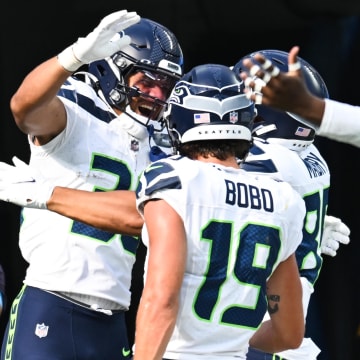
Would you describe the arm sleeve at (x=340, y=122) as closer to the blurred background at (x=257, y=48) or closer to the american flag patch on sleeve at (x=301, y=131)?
the american flag patch on sleeve at (x=301, y=131)

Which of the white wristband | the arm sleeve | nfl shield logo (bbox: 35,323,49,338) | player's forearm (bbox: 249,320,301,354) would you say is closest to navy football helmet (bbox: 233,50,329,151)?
the white wristband

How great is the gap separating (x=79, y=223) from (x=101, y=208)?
536mm

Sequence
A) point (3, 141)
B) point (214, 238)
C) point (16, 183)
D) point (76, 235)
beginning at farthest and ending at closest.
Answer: point (3, 141)
point (76, 235)
point (16, 183)
point (214, 238)

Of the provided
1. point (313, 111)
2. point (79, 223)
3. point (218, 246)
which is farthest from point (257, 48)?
point (313, 111)

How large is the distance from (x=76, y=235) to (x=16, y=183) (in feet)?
1.62

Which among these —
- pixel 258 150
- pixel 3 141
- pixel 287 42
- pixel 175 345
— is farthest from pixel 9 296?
pixel 175 345

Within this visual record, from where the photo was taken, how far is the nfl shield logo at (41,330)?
13.5 feet

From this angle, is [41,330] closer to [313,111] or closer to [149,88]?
[149,88]

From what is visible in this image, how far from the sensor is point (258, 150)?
4.19m

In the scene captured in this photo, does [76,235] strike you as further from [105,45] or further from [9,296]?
[9,296]

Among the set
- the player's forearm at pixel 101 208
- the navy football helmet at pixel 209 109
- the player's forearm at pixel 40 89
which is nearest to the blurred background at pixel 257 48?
→ the player's forearm at pixel 40 89

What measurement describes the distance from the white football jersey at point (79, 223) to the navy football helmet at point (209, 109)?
2.09ft

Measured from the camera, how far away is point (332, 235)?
4.84m

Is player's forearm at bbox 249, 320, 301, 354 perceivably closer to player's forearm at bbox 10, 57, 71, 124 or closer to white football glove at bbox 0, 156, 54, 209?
white football glove at bbox 0, 156, 54, 209
